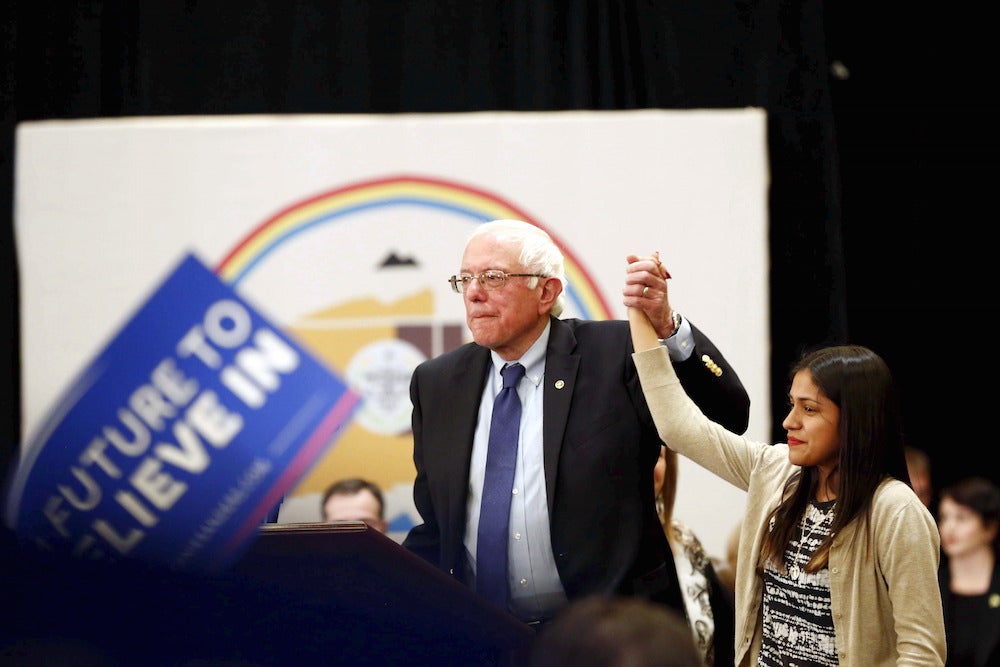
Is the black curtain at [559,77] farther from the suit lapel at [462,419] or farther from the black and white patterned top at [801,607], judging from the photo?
the black and white patterned top at [801,607]

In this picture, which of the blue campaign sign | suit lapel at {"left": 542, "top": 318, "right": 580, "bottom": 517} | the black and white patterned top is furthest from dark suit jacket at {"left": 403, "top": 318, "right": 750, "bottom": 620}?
the blue campaign sign

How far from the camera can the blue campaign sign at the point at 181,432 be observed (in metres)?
0.83

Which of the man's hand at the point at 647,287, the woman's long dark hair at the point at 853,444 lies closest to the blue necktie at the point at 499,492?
the man's hand at the point at 647,287

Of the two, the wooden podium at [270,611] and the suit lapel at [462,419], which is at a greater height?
the suit lapel at [462,419]

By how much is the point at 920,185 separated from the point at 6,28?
3462 mm

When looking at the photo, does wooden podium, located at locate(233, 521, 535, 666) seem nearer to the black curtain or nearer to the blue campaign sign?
the blue campaign sign

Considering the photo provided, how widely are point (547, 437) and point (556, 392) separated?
0.32 ft

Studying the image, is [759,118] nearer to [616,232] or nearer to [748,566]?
[616,232]

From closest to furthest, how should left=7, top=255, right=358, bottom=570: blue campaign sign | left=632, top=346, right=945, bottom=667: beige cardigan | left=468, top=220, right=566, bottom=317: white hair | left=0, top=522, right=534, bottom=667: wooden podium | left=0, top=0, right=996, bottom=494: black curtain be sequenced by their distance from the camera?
left=7, top=255, right=358, bottom=570: blue campaign sign → left=0, top=522, right=534, bottom=667: wooden podium → left=632, top=346, right=945, bottom=667: beige cardigan → left=468, top=220, right=566, bottom=317: white hair → left=0, top=0, right=996, bottom=494: black curtain

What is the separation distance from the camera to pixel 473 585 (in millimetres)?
2314

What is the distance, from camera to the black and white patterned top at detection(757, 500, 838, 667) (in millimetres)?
2088

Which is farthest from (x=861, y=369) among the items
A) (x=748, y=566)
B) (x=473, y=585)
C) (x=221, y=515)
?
(x=221, y=515)

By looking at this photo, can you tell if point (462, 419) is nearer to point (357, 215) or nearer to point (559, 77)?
point (357, 215)

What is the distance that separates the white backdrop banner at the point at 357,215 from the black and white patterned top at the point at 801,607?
2.00 m
